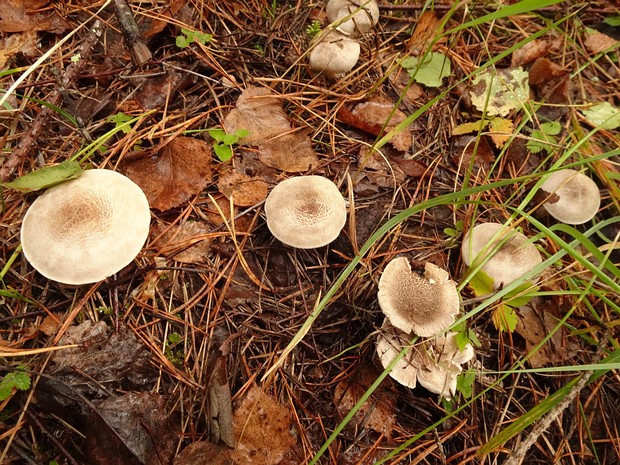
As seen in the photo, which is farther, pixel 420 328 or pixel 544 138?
pixel 544 138

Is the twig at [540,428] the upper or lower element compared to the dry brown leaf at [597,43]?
lower

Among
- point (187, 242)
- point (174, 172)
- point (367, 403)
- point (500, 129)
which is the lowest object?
point (367, 403)

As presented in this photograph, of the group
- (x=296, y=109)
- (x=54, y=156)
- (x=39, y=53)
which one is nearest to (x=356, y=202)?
(x=296, y=109)

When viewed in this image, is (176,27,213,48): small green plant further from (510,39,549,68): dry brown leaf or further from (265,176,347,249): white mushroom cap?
(510,39,549,68): dry brown leaf

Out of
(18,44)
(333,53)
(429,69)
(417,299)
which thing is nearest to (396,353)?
(417,299)

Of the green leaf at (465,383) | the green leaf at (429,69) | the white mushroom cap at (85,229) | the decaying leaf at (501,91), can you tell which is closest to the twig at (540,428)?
the green leaf at (465,383)

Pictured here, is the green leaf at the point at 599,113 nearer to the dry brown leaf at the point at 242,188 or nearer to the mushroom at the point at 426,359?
the mushroom at the point at 426,359

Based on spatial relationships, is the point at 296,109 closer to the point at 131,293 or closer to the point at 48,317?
the point at 131,293

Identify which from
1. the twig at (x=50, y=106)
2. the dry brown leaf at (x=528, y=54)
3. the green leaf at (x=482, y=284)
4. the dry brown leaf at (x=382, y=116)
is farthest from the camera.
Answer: the dry brown leaf at (x=528, y=54)

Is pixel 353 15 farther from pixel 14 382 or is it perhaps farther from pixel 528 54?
pixel 14 382
